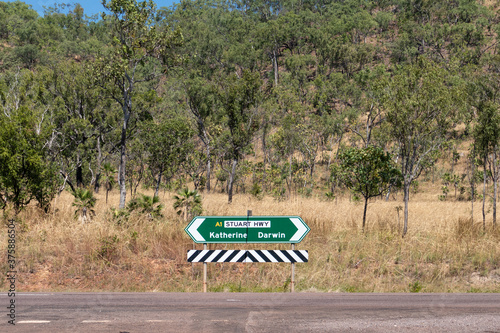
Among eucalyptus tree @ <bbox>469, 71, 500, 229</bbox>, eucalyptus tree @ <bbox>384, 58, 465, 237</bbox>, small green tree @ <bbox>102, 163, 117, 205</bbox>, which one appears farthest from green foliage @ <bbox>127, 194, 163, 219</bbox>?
eucalyptus tree @ <bbox>469, 71, 500, 229</bbox>

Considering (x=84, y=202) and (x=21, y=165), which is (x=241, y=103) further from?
(x=21, y=165)

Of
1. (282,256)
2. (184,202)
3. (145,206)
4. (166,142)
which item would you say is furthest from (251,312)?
(166,142)

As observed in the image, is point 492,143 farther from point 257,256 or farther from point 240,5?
point 240,5

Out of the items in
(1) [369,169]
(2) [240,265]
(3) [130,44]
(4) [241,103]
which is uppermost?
(3) [130,44]

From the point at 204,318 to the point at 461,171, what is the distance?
49.3 m

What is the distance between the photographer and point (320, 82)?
61719mm

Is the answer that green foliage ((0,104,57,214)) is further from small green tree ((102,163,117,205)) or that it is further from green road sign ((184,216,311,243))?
green road sign ((184,216,311,243))

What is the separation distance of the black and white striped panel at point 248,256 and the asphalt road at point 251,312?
76 cm

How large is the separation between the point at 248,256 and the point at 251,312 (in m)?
2.07

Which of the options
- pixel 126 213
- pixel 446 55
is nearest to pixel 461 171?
pixel 446 55

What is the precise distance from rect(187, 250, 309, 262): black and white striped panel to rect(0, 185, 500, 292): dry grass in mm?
993

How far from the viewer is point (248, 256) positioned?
31.0 ft

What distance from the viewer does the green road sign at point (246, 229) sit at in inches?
365

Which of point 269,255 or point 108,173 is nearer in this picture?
point 269,255
